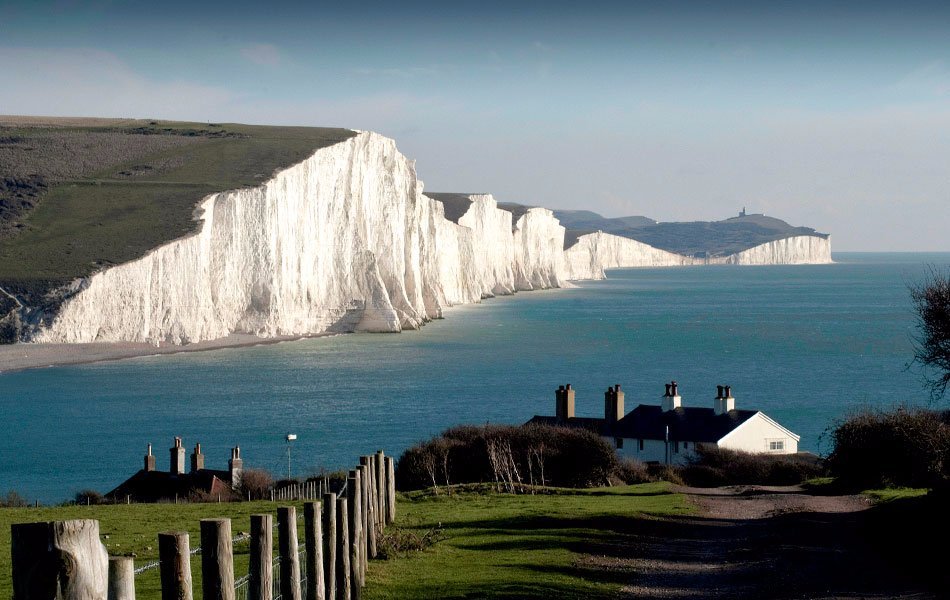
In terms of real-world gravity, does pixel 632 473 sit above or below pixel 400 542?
below

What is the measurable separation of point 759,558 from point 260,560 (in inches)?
339

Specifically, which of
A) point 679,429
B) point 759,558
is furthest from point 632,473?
point 759,558

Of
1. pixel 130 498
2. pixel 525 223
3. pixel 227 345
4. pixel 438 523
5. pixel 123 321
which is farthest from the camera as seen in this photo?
pixel 525 223

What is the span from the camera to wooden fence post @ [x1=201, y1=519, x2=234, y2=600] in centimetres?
679

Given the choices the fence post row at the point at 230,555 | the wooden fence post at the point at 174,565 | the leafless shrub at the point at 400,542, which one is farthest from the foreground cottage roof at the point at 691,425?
the wooden fence post at the point at 174,565

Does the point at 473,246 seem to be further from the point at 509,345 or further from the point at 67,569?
the point at 67,569

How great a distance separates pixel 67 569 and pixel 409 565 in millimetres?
10080

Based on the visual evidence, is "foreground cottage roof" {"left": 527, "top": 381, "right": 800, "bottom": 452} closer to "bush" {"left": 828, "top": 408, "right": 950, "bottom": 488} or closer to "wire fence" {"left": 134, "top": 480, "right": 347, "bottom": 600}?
"bush" {"left": 828, "top": 408, "right": 950, "bottom": 488}

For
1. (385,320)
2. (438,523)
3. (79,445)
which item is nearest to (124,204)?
(385,320)

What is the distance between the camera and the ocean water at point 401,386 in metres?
45.4

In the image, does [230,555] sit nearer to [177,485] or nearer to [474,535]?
[474,535]

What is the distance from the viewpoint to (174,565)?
6.27 metres

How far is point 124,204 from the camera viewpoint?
93.6 meters

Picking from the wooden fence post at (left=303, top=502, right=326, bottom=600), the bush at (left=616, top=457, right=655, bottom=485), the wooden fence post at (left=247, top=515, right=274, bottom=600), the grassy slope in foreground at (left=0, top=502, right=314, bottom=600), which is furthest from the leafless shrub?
the bush at (left=616, top=457, right=655, bottom=485)
